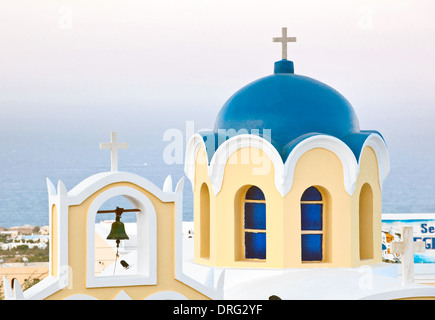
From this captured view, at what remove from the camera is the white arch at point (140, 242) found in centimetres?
1179

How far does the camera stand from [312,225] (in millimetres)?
15000

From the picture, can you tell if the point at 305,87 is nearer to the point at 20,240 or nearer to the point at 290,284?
the point at 290,284

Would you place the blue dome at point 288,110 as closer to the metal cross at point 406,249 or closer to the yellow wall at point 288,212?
the yellow wall at point 288,212

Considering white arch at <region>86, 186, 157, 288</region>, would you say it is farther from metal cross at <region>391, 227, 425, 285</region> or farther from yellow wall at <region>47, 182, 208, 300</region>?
metal cross at <region>391, 227, 425, 285</region>

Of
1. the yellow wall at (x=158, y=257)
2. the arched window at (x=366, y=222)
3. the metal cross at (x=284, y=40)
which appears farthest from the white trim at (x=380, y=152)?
the yellow wall at (x=158, y=257)

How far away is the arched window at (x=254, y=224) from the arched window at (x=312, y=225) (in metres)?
0.69

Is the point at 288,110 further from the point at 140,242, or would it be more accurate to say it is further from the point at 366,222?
the point at 140,242

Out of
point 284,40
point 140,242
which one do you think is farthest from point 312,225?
point 140,242

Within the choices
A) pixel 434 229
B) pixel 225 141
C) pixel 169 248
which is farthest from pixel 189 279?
pixel 434 229

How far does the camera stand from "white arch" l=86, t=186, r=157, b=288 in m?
11.8

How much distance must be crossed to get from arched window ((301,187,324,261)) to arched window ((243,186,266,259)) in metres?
0.69

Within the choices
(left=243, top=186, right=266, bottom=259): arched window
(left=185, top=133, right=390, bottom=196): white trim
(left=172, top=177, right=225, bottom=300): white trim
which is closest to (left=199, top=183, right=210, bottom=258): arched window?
(left=185, top=133, right=390, bottom=196): white trim

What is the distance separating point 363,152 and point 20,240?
70.8 ft

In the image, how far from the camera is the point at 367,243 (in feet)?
50.7
